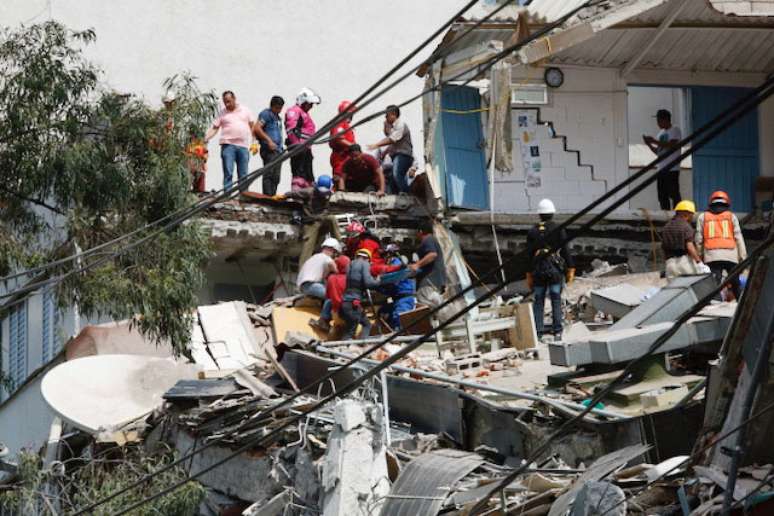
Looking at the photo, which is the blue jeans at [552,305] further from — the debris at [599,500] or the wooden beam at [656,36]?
the debris at [599,500]

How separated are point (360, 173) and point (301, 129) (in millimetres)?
1270

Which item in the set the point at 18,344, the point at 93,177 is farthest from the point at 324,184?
the point at 93,177

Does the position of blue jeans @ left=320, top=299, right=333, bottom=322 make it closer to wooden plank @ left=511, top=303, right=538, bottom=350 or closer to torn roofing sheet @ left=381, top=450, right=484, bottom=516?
wooden plank @ left=511, top=303, right=538, bottom=350

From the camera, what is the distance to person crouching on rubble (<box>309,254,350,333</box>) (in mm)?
22672

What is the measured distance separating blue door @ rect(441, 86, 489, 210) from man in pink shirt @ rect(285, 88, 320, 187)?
76.8 inches

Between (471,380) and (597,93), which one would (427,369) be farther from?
(597,93)

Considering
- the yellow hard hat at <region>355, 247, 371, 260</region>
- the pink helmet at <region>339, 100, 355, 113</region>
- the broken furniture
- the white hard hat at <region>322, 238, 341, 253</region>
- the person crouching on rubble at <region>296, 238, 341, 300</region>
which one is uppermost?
the pink helmet at <region>339, 100, 355, 113</region>

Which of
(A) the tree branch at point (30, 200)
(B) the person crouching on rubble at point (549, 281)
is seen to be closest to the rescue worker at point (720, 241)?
(B) the person crouching on rubble at point (549, 281)

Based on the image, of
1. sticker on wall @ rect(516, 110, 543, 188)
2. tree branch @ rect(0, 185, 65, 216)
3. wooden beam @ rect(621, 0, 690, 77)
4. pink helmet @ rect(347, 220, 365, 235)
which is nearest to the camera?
tree branch @ rect(0, 185, 65, 216)

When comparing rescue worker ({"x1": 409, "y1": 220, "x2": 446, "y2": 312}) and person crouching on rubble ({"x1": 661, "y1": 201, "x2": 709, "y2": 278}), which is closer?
person crouching on rubble ({"x1": 661, "y1": 201, "x2": 709, "y2": 278})

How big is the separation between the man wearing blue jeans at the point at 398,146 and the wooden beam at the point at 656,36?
3.57 meters

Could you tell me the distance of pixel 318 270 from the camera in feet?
76.2

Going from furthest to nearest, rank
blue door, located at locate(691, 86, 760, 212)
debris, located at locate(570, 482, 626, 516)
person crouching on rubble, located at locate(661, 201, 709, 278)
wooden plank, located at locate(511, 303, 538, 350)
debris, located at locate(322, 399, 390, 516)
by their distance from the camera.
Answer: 1. blue door, located at locate(691, 86, 760, 212)
2. person crouching on rubble, located at locate(661, 201, 709, 278)
3. wooden plank, located at locate(511, 303, 538, 350)
4. debris, located at locate(322, 399, 390, 516)
5. debris, located at locate(570, 482, 626, 516)

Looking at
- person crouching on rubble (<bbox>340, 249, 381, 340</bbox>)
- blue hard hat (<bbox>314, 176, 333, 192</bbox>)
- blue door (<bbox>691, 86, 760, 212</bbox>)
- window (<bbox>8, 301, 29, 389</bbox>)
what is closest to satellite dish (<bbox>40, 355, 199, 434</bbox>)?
person crouching on rubble (<bbox>340, 249, 381, 340</bbox>)
